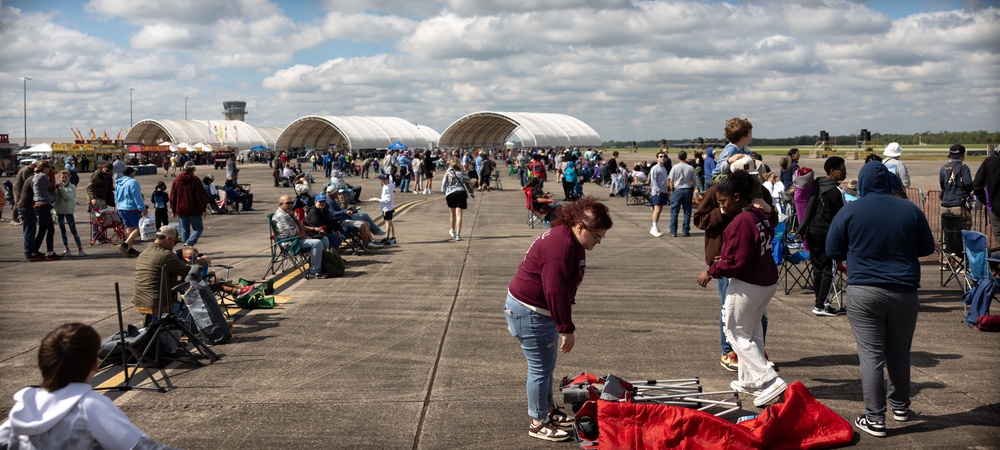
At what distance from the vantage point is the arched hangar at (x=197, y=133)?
317ft

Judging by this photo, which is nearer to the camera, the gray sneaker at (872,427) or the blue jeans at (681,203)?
the gray sneaker at (872,427)

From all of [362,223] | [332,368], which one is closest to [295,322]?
[332,368]

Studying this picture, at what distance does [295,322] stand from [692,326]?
13.8ft

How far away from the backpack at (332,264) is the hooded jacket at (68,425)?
26.6 ft

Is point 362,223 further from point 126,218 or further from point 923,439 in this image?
point 923,439

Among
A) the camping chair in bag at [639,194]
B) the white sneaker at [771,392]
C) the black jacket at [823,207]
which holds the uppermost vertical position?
the black jacket at [823,207]

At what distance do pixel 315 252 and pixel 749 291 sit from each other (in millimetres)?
7147

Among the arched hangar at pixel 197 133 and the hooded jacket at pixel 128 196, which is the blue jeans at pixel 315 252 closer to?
the hooded jacket at pixel 128 196

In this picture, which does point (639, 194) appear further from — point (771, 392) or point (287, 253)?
point (771, 392)

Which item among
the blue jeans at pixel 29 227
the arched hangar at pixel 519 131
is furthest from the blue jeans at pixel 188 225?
the arched hangar at pixel 519 131

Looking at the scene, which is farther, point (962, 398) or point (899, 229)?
point (962, 398)

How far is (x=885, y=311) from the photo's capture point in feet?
16.7

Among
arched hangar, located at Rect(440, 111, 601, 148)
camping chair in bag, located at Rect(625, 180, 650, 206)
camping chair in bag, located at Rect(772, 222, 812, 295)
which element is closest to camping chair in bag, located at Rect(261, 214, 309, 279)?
camping chair in bag, located at Rect(772, 222, 812, 295)

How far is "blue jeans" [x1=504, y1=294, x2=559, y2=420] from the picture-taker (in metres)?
4.86
